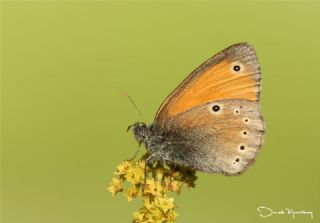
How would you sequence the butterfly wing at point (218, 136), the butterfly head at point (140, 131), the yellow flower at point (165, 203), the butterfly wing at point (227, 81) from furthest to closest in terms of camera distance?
the butterfly head at point (140, 131) → the butterfly wing at point (227, 81) → the butterfly wing at point (218, 136) → the yellow flower at point (165, 203)

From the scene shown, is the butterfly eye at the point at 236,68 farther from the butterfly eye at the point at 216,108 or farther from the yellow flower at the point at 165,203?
the yellow flower at the point at 165,203

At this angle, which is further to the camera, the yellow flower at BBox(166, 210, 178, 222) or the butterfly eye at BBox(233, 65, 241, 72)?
the butterfly eye at BBox(233, 65, 241, 72)

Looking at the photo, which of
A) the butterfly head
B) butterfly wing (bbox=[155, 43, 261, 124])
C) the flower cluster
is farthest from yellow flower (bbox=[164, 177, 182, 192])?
butterfly wing (bbox=[155, 43, 261, 124])

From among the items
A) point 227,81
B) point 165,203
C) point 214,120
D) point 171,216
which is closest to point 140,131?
point 214,120

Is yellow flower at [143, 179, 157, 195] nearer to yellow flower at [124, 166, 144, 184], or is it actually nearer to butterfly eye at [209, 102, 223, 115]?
yellow flower at [124, 166, 144, 184]

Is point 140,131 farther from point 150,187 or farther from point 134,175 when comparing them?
point 150,187

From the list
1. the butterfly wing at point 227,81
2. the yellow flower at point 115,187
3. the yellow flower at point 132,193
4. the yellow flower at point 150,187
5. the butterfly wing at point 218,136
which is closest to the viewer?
the yellow flower at point 150,187

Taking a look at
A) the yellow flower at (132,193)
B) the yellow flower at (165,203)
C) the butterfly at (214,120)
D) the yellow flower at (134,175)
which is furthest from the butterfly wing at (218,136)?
the yellow flower at (165,203)
